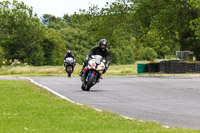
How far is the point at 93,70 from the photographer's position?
61.6 feet

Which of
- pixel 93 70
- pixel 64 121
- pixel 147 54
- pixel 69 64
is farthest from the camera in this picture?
pixel 147 54

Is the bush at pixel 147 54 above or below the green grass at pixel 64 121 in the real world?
above

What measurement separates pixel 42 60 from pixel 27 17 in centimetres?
896

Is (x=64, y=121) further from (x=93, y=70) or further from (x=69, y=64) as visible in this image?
(x=69, y=64)

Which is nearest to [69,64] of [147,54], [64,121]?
[64,121]

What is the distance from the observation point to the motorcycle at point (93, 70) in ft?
61.0

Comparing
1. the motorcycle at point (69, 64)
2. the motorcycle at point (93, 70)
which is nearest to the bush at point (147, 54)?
the motorcycle at point (69, 64)

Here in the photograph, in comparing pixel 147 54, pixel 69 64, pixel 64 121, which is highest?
pixel 147 54

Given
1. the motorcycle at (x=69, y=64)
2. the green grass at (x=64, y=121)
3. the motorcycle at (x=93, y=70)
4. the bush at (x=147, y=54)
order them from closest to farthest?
the green grass at (x=64, y=121)
the motorcycle at (x=93, y=70)
the motorcycle at (x=69, y=64)
the bush at (x=147, y=54)

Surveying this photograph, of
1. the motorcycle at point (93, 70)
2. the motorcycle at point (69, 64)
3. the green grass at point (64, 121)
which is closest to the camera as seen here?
the green grass at point (64, 121)

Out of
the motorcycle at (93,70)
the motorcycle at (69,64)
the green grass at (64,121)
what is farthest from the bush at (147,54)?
the green grass at (64,121)

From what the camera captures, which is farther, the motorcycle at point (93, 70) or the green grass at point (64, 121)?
the motorcycle at point (93, 70)

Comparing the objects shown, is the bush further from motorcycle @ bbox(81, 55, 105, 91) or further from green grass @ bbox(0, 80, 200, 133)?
green grass @ bbox(0, 80, 200, 133)

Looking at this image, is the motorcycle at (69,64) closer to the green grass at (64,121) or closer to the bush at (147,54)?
the green grass at (64,121)
